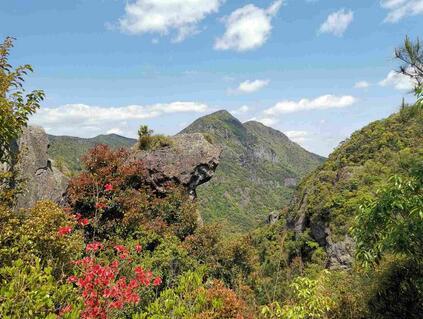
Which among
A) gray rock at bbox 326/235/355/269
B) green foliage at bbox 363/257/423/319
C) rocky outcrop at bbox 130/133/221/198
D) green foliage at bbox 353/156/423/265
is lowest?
gray rock at bbox 326/235/355/269

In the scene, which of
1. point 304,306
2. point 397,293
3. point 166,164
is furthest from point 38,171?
point 397,293

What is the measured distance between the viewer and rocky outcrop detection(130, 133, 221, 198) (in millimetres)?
23875

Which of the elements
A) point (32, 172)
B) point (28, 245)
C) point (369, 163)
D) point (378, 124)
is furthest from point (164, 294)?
point (378, 124)

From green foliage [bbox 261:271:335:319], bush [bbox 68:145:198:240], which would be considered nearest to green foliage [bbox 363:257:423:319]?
green foliage [bbox 261:271:335:319]

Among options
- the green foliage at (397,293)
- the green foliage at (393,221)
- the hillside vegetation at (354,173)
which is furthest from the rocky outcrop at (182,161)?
the hillside vegetation at (354,173)

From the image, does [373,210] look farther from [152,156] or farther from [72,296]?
[152,156]

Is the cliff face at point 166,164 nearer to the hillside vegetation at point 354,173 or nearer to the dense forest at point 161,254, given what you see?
the dense forest at point 161,254

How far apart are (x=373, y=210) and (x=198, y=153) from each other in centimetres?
1984

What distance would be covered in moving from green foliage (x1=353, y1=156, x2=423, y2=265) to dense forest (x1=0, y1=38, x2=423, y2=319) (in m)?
0.02

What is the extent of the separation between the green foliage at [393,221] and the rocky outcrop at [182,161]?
18144 mm

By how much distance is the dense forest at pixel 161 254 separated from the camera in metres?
6.01

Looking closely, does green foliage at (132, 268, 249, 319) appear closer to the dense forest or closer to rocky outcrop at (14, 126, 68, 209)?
the dense forest

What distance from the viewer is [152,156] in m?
24.5

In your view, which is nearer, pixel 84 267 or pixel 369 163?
pixel 84 267
